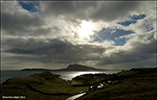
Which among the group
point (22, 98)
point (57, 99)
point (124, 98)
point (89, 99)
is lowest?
point (57, 99)

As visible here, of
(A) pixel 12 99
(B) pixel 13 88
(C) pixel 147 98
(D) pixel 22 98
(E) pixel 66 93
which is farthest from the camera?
(E) pixel 66 93

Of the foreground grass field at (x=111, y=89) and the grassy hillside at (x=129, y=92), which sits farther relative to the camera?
the foreground grass field at (x=111, y=89)

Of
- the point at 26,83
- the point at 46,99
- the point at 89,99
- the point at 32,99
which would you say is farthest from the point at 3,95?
the point at 89,99

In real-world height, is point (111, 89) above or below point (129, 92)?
below

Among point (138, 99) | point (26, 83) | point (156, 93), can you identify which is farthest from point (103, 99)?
point (26, 83)

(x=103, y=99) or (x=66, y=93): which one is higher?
(x=103, y=99)

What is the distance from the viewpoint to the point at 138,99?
40.0ft

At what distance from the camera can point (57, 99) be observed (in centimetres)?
3108

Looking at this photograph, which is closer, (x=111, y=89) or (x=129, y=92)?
(x=129, y=92)

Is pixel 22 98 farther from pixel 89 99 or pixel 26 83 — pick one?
pixel 89 99

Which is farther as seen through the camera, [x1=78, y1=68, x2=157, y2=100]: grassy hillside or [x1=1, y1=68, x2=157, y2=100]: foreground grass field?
[x1=1, y1=68, x2=157, y2=100]: foreground grass field

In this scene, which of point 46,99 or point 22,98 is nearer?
point 22,98

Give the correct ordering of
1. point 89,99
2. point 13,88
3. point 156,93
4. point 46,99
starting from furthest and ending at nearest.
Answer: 1. point 13,88
2. point 46,99
3. point 89,99
4. point 156,93

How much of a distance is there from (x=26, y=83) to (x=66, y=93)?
668 inches
